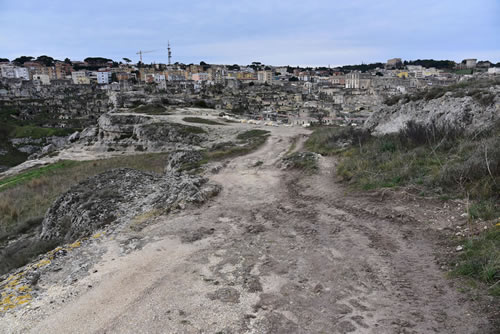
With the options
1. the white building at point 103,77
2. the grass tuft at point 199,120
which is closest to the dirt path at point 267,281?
the grass tuft at point 199,120

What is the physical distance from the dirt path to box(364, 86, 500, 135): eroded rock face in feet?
26.4

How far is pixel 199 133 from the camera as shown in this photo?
39.7 metres

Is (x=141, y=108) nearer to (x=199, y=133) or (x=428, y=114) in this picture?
(x=199, y=133)

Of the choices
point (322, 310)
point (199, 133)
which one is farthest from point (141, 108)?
point (322, 310)

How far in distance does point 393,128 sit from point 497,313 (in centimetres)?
1537

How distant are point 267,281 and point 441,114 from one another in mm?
14399

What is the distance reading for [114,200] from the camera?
1123cm

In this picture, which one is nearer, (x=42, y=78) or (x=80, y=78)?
(x=42, y=78)

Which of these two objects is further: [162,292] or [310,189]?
[310,189]

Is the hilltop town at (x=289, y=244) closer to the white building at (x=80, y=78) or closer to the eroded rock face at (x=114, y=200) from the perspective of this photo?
the eroded rock face at (x=114, y=200)

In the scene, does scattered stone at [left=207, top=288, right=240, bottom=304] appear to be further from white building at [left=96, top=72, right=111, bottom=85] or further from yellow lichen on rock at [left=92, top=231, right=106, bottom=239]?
white building at [left=96, top=72, right=111, bottom=85]

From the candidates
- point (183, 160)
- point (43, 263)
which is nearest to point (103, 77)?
point (183, 160)

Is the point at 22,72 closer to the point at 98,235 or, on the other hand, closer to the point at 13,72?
the point at 13,72

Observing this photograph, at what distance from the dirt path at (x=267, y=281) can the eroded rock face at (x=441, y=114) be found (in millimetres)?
8047
